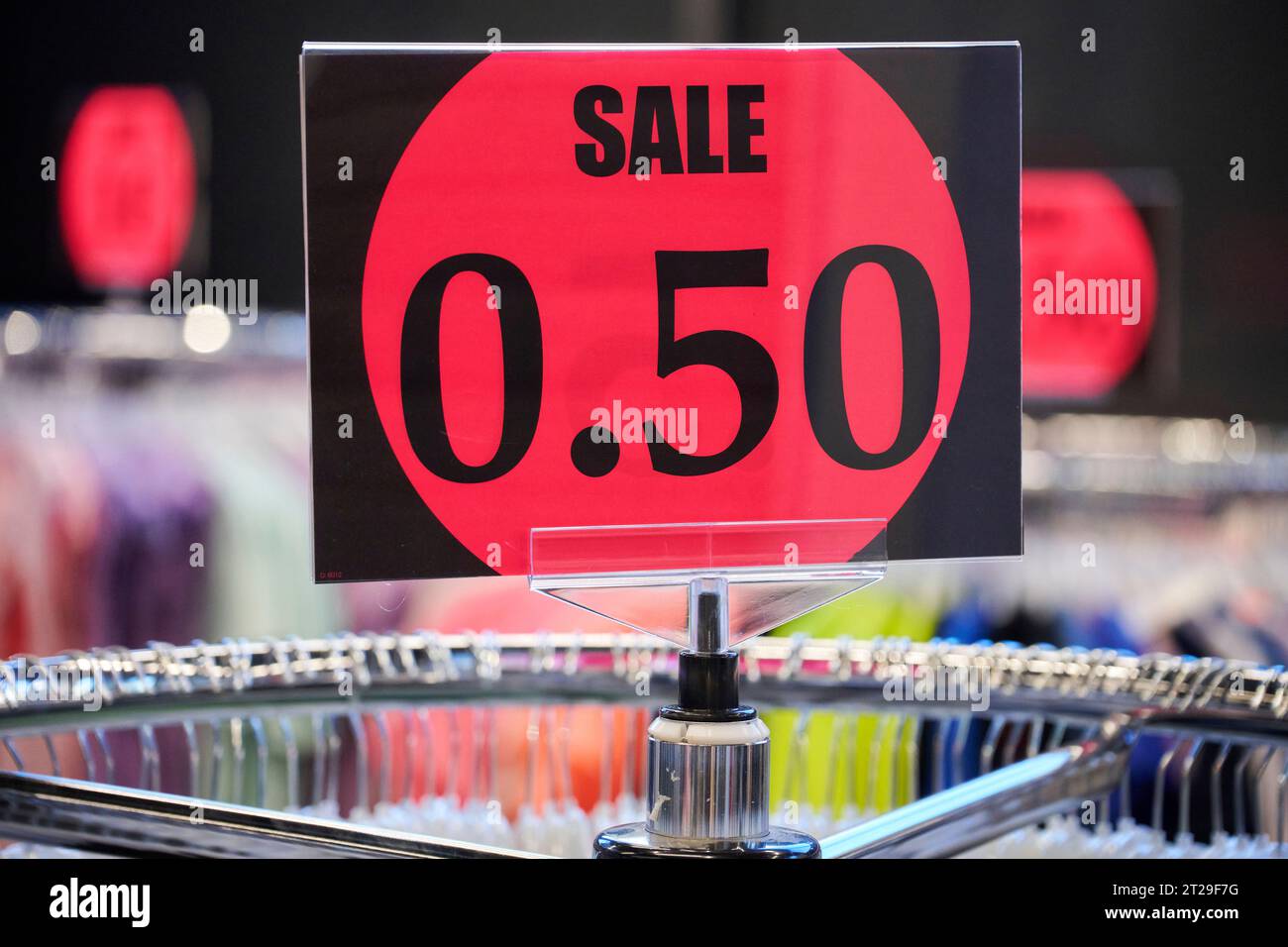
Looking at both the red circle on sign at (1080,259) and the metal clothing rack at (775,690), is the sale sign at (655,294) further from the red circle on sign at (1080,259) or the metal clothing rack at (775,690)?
the red circle on sign at (1080,259)

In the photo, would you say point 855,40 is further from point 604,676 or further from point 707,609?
point 707,609

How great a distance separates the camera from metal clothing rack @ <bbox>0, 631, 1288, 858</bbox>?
2.57 feet

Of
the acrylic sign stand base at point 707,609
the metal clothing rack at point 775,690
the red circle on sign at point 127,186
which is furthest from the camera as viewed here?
the red circle on sign at point 127,186

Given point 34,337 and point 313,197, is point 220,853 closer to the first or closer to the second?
point 313,197

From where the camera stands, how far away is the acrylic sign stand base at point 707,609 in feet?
2.13

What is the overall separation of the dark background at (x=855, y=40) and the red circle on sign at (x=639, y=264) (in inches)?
120

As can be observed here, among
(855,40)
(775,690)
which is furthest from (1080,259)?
(775,690)

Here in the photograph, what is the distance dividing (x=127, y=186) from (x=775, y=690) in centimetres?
335

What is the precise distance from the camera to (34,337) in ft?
8.43

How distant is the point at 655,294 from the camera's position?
0.71 metres

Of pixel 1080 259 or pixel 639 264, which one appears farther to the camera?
pixel 1080 259

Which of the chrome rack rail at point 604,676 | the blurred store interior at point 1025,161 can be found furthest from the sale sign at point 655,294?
the blurred store interior at point 1025,161

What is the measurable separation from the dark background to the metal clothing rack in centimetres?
292

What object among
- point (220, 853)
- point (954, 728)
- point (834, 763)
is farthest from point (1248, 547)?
point (220, 853)
